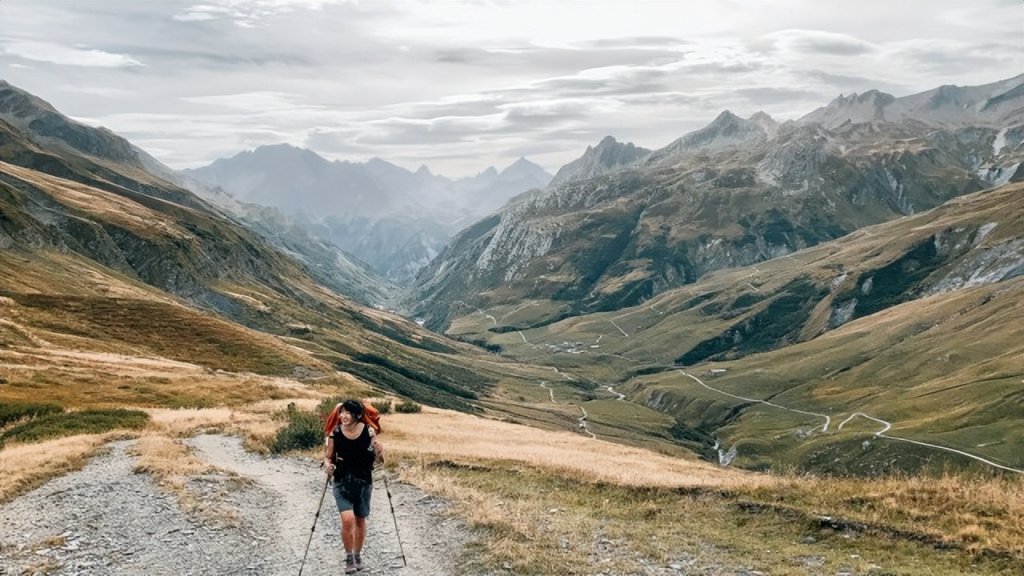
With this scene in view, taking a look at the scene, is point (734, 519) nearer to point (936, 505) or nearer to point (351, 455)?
point (936, 505)

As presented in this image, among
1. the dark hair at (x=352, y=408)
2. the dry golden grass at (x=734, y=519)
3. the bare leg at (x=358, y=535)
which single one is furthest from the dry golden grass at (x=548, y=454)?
the dark hair at (x=352, y=408)

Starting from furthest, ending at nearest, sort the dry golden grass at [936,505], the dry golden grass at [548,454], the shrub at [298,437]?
the shrub at [298,437]
the dry golden grass at [548,454]
the dry golden grass at [936,505]

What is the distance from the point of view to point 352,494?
19266mm

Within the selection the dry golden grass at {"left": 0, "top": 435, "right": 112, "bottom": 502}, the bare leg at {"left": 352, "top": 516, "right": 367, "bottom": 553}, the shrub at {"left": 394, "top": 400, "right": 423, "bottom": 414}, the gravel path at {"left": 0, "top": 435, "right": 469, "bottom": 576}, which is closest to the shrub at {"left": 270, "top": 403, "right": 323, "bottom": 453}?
the gravel path at {"left": 0, "top": 435, "right": 469, "bottom": 576}

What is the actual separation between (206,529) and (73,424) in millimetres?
25242

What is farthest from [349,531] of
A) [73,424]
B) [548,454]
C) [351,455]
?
[73,424]

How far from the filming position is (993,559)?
17.7 metres

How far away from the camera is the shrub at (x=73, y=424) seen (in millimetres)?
39156

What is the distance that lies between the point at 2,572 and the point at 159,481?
8206 mm

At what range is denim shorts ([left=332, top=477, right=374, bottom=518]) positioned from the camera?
63.3 feet

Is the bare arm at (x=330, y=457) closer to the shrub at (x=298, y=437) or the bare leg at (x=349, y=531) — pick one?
the bare leg at (x=349, y=531)

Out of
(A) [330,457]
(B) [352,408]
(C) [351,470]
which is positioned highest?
(B) [352,408]

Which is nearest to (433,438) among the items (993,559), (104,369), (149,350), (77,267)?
(993,559)

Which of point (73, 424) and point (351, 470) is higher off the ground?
point (351, 470)
